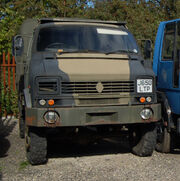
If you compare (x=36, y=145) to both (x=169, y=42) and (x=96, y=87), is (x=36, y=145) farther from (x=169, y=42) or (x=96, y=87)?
(x=169, y=42)

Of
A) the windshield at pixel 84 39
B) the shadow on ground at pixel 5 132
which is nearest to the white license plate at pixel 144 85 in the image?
the windshield at pixel 84 39

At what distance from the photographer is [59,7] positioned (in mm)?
14445

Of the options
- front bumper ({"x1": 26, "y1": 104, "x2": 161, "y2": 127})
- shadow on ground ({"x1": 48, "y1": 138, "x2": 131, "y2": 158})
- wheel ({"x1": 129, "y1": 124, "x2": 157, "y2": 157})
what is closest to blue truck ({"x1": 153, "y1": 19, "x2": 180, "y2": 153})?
wheel ({"x1": 129, "y1": 124, "x2": 157, "y2": 157})

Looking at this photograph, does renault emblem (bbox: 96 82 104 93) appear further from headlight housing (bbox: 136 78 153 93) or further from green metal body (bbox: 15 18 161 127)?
headlight housing (bbox: 136 78 153 93)

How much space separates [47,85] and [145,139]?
2.04 meters

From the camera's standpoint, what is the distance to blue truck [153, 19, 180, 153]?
6.43 m

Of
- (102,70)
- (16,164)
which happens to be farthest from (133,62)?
(16,164)

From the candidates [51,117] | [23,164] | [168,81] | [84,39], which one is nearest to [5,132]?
[23,164]

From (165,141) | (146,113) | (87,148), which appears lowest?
(87,148)

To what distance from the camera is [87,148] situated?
24.6ft

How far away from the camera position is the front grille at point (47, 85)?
18.2ft

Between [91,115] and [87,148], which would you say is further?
[87,148]

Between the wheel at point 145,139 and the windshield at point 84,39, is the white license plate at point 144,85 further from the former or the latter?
the windshield at point 84,39

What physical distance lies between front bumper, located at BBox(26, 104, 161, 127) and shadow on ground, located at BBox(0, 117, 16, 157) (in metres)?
→ 1.77
